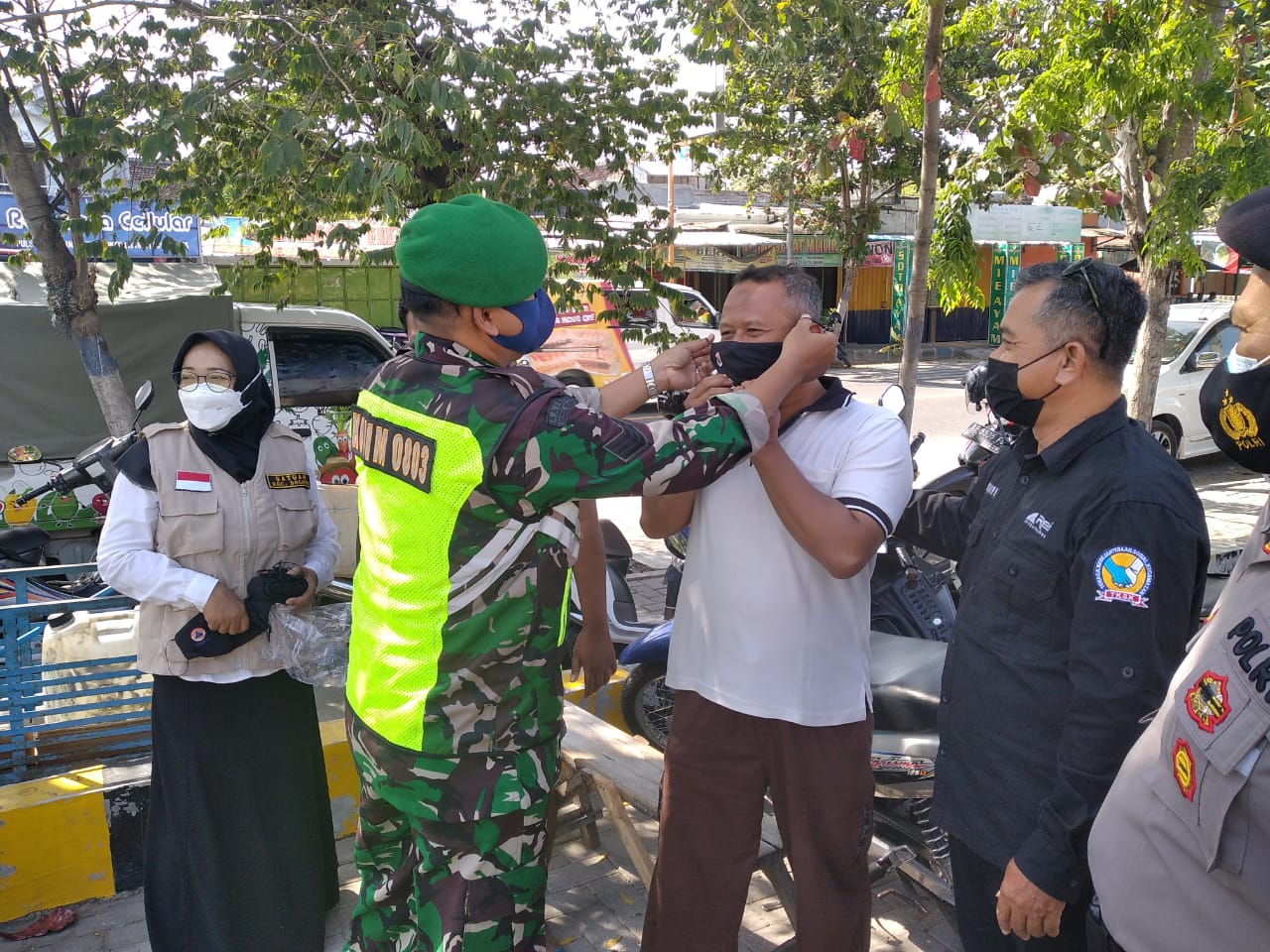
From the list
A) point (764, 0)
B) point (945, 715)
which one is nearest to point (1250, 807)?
point (945, 715)

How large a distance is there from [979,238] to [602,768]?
2169cm

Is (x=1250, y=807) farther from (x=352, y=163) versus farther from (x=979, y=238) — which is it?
(x=979, y=238)

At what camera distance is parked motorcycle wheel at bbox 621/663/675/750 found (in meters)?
4.14

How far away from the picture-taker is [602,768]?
10.4 feet

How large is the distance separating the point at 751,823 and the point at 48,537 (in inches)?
186

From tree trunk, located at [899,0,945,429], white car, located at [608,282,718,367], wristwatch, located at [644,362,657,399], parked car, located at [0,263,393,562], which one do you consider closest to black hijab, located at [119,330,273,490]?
wristwatch, located at [644,362,657,399]

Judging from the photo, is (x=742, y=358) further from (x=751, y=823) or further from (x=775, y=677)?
(x=751, y=823)

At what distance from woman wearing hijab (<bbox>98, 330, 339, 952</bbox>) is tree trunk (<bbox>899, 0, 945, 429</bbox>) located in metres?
2.88

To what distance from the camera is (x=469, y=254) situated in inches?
69.7

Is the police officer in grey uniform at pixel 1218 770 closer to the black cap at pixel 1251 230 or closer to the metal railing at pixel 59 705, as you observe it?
the black cap at pixel 1251 230

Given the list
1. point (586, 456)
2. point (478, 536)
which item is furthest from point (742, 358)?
point (478, 536)

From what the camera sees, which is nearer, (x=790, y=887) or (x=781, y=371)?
(x=781, y=371)

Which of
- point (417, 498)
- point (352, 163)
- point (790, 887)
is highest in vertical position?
point (352, 163)

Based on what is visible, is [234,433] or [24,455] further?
[24,455]
